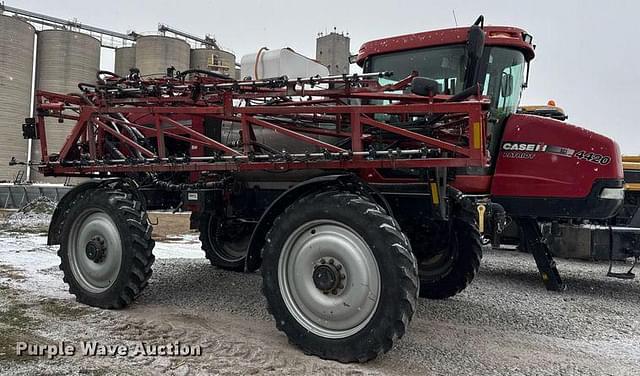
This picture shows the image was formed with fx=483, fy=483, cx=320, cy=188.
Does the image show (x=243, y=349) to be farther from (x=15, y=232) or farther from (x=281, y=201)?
(x=15, y=232)

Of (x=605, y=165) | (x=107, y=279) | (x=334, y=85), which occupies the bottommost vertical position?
(x=107, y=279)

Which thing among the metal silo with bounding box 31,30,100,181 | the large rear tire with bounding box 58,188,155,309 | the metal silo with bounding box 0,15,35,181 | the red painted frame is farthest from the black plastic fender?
the metal silo with bounding box 31,30,100,181

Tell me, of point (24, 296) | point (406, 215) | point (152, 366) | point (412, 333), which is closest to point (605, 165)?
point (406, 215)

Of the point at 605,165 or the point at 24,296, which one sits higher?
the point at 605,165

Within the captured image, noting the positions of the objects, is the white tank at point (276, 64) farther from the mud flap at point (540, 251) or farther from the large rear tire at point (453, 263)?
the mud flap at point (540, 251)

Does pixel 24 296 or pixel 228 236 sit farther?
pixel 228 236

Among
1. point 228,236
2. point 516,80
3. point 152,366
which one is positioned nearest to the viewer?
point 152,366

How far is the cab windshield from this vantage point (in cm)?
486

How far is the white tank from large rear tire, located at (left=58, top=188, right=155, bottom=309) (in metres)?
1.96

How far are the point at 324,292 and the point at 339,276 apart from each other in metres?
0.17

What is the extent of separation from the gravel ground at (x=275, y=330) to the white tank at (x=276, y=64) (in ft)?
8.35

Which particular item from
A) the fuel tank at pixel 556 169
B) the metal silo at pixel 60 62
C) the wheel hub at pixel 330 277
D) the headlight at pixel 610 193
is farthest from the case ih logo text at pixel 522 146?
the metal silo at pixel 60 62

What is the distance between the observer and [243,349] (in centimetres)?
367

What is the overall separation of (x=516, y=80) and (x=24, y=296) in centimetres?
569
